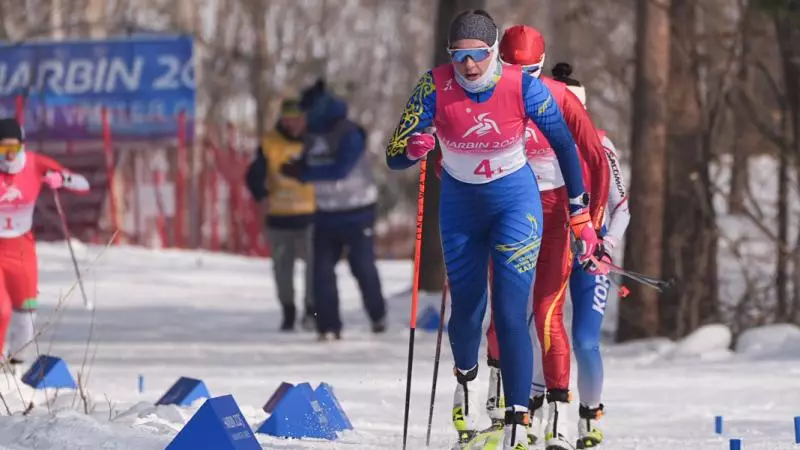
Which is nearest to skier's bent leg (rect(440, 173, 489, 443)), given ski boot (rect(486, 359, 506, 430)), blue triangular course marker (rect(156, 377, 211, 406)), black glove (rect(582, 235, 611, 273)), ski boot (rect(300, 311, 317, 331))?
ski boot (rect(486, 359, 506, 430))

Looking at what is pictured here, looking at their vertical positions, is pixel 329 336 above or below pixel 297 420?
below

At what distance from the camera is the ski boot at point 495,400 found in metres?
7.32

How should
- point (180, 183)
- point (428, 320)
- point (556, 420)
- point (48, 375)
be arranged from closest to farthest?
point (556, 420) < point (48, 375) < point (428, 320) < point (180, 183)

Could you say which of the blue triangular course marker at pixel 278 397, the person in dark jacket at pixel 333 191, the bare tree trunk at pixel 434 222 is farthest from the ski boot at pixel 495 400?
the bare tree trunk at pixel 434 222

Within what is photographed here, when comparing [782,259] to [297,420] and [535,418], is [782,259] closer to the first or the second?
[535,418]

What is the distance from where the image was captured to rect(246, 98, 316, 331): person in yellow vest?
48.2ft

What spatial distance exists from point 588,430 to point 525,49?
64.8 inches

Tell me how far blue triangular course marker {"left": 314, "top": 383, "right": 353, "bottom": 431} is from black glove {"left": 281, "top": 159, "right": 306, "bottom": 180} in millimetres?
6076

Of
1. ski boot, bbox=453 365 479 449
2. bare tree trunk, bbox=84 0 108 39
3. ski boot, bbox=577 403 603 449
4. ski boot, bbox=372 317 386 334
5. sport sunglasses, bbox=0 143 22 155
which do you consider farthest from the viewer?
bare tree trunk, bbox=84 0 108 39

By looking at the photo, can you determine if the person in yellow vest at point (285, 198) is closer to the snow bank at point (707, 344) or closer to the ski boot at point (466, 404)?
the snow bank at point (707, 344)

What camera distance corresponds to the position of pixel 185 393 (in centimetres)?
882

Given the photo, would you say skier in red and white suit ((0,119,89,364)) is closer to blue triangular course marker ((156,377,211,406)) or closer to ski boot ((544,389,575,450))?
blue triangular course marker ((156,377,211,406))

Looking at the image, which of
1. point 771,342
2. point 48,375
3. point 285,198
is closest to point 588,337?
point 48,375

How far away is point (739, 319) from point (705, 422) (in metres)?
5.35
